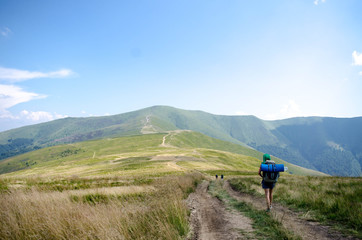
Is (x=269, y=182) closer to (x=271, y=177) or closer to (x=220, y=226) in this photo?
(x=271, y=177)

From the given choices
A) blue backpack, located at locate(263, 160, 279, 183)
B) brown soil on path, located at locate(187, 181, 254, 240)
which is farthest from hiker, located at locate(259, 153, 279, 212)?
brown soil on path, located at locate(187, 181, 254, 240)

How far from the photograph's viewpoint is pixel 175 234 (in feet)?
18.8

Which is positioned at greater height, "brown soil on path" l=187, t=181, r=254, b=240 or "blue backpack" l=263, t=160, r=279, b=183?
"blue backpack" l=263, t=160, r=279, b=183

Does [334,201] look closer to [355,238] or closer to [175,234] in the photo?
[355,238]

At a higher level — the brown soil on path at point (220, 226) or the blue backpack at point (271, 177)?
the blue backpack at point (271, 177)

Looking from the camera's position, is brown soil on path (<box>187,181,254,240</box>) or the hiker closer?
brown soil on path (<box>187,181,254,240</box>)

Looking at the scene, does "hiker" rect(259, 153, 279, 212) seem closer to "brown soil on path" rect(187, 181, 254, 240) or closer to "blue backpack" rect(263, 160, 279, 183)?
"blue backpack" rect(263, 160, 279, 183)

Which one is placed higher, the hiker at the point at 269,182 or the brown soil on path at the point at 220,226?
the hiker at the point at 269,182

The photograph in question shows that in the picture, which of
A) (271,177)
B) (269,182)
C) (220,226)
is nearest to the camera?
(220,226)

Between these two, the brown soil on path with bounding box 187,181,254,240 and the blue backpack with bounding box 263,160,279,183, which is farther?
the blue backpack with bounding box 263,160,279,183

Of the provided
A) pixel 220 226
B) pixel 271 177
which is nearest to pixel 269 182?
pixel 271 177

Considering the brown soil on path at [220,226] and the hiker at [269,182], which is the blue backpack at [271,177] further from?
the brown soil on path at [220,226]

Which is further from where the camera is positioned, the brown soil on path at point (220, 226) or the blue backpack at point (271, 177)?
the blue backpack at point (271, 177)

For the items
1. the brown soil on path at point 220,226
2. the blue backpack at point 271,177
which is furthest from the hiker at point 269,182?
the brown soil on path at point 220,226
